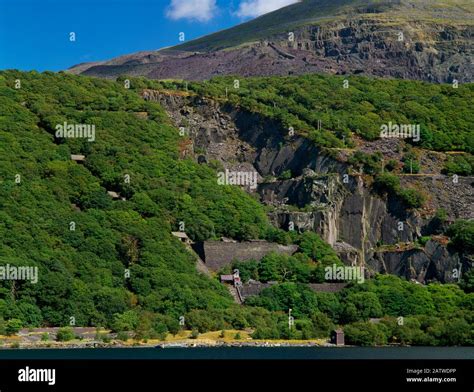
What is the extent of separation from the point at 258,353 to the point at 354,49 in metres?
104

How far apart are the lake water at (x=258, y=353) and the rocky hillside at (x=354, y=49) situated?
84.5 m

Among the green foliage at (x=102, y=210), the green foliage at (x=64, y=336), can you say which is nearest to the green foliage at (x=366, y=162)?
the green foliage at (x=102, y=210)

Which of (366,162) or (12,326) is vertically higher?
(366,162)

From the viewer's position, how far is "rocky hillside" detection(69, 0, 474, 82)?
153875 mm

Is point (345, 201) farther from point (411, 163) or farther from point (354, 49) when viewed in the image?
point (354, 49)

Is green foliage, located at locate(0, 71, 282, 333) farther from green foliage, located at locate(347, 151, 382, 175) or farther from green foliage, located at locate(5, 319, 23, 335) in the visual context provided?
green foliage, located at locate(347, 151, 382, 175)

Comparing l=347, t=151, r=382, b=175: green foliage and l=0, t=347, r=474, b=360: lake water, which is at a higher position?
l=347, t=151, r=382, b=175: green foliage

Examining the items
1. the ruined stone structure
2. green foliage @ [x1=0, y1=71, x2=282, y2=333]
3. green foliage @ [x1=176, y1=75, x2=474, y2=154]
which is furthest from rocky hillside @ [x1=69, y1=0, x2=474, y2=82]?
the ruined stone structure

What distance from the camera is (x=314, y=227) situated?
92.8m

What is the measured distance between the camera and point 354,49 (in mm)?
157625

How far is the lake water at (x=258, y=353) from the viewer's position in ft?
184

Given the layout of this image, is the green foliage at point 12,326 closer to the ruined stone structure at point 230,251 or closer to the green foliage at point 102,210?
the green foliage at point 102,210

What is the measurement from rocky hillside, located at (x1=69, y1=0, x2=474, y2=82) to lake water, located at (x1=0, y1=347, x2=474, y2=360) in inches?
3325

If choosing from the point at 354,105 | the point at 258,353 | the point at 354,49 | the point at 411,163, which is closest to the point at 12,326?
the point at 258,353
